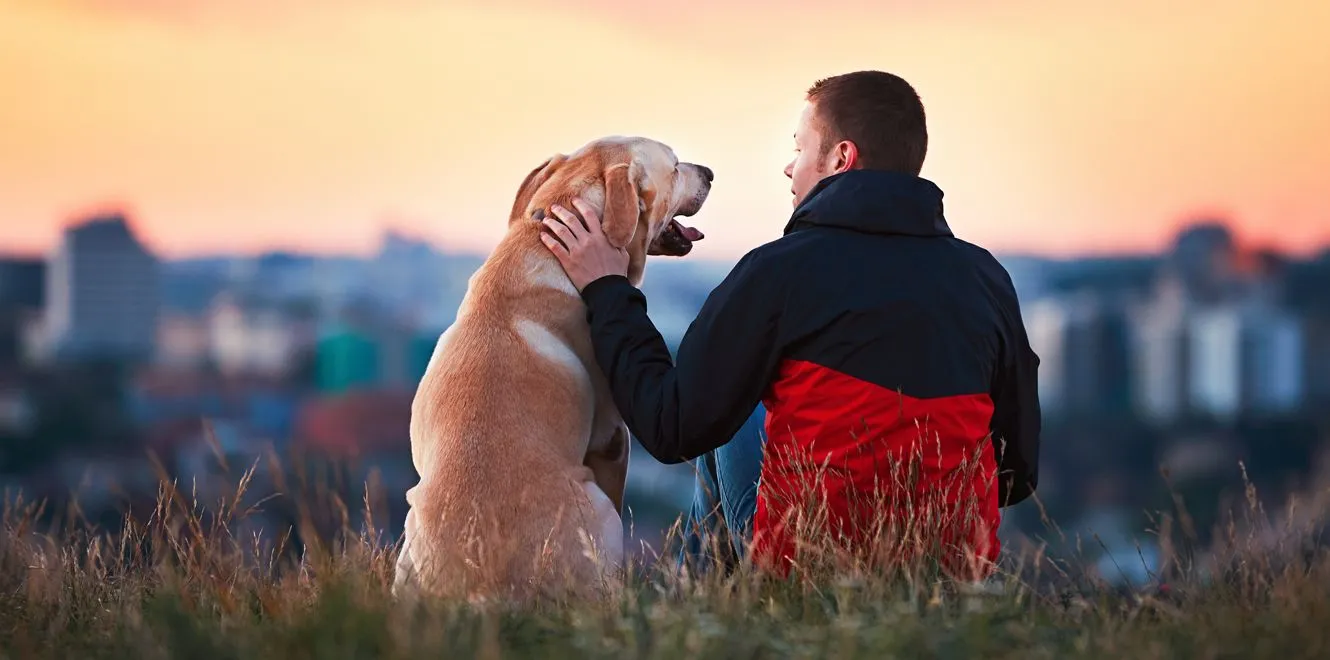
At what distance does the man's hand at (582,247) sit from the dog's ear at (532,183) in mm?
274

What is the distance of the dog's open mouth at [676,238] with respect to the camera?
16.8 ft

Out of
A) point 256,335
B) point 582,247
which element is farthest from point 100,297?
point 582,247

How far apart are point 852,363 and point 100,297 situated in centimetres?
11885

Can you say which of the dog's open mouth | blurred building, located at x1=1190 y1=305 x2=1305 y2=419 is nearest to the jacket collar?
the dog's open mouth

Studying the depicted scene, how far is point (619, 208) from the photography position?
15.4 ft

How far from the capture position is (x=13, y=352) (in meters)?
100

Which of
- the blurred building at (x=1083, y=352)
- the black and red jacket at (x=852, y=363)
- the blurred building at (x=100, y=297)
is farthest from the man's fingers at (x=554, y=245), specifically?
the blurred building at (x=100, y=297)

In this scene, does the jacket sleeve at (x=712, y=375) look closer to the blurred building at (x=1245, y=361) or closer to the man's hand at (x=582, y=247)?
the man's hand at (x=582, y=247)

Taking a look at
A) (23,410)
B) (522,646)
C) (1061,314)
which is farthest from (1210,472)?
(522,646)

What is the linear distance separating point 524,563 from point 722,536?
0.88 meters

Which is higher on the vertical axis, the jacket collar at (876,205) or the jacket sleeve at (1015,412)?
the jacket collar at (876,205)

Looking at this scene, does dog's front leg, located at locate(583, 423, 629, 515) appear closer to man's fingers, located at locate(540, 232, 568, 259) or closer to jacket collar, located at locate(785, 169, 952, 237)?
man's fingers, located at locate(540, 232, 568, 259)

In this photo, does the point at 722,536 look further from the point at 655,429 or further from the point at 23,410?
the point at 23,410

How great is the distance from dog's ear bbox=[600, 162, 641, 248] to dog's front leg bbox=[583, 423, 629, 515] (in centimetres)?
65
